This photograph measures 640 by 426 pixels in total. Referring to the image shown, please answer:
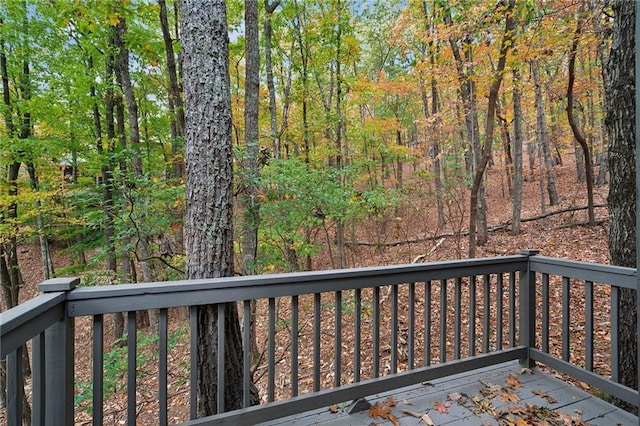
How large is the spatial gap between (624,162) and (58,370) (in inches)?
153

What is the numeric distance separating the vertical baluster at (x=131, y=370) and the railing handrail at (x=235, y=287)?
0.36 feet

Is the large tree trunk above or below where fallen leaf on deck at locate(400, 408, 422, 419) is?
above

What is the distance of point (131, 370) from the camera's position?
177 centimetres

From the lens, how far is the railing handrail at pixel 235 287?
169 cm

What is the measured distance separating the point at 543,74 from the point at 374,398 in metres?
13.1

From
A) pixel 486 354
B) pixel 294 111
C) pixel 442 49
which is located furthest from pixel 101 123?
pixel 486 354

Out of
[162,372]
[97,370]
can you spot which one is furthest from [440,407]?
[97,370]

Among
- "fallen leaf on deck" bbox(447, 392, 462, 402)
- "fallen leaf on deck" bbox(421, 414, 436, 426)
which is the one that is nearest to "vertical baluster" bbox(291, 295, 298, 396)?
"fallen leaf on deck" bbox(421, 414, 436, 426)

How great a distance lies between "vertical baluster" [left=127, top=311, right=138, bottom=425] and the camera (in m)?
1.77

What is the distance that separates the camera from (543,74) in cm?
1148

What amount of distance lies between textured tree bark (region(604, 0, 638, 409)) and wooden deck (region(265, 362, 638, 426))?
0.56m

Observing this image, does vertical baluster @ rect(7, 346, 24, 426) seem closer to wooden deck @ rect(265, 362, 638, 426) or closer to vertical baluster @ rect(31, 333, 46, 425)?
vertical baluster @ rect(31, 333, 46, 425)

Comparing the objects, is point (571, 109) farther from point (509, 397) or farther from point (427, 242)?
point (509, 397)

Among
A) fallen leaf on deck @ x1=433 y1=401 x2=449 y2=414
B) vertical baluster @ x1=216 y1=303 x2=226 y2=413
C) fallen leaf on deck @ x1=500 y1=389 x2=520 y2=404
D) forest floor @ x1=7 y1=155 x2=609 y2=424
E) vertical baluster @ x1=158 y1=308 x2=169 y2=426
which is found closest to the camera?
vertical baluster @ x1=158 y1=308 x2=169 y2=426
